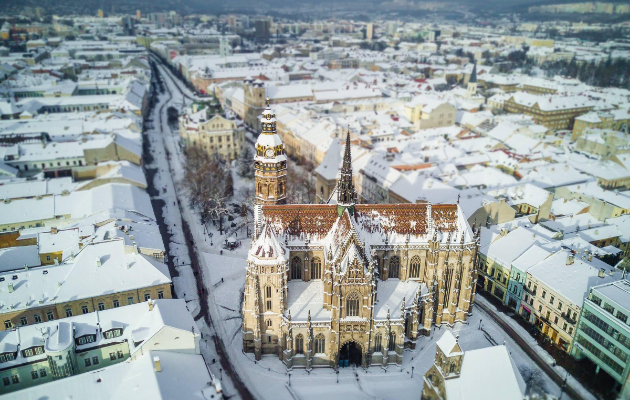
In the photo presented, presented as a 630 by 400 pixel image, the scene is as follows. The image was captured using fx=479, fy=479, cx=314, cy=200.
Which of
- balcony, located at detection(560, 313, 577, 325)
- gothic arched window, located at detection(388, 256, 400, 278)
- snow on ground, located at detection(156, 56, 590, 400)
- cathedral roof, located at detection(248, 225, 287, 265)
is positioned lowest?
snow on ground, located at detection(156, 56, 590, 400)

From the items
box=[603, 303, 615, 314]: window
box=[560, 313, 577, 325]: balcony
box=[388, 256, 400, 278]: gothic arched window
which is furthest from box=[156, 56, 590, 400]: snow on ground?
box=[603, 303, 615, 314]: window

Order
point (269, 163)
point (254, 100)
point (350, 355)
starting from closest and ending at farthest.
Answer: point (350, 355) < point (269, 163) < point (254, 100)

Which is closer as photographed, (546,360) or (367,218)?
(546,360)

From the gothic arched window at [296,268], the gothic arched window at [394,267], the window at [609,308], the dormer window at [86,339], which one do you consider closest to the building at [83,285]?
the dormer window at [86,339]

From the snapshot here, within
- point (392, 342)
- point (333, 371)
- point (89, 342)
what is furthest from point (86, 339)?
point (392, 342)

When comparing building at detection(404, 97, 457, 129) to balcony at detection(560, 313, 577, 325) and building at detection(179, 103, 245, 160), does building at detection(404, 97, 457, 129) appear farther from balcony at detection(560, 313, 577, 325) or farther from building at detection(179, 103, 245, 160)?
balcony at detection(560, 313, 577, 325)

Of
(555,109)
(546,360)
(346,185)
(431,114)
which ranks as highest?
(346,185)

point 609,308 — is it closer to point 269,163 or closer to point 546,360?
point 546,360
